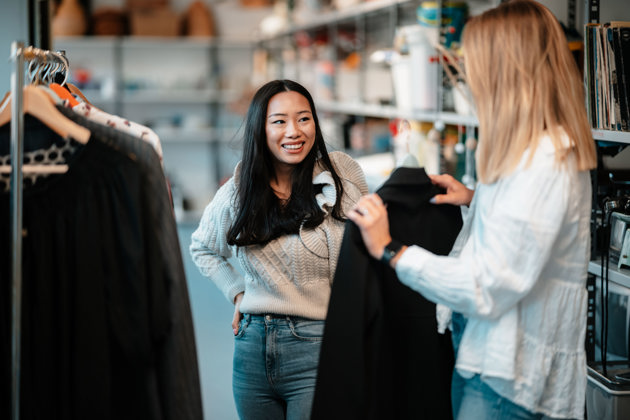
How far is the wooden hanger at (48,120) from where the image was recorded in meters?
1.36

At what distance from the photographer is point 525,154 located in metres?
1.38

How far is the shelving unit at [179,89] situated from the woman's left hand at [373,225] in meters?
6.39

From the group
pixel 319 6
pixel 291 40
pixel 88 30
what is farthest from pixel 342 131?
pixel 88 30

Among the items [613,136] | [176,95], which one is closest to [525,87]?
[613,136]

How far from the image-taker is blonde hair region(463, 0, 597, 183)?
4.54 feet

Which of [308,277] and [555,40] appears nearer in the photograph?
[555,40]

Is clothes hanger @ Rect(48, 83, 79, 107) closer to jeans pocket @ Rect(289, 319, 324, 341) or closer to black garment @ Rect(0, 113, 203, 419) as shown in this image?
black garment @ Rect(0, 113, 203, 419)

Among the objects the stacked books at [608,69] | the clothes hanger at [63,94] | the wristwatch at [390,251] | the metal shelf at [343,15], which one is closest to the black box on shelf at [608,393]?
the stacked books at [608,69]

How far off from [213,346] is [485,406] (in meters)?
2.84

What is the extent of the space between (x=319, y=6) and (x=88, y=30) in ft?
11.0

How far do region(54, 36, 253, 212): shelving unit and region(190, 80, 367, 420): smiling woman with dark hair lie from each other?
585 cm

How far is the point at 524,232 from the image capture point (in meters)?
1.34

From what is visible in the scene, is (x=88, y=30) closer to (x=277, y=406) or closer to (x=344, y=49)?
(x=344, y=49)

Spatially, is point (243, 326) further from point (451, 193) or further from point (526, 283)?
point (526, 283)
